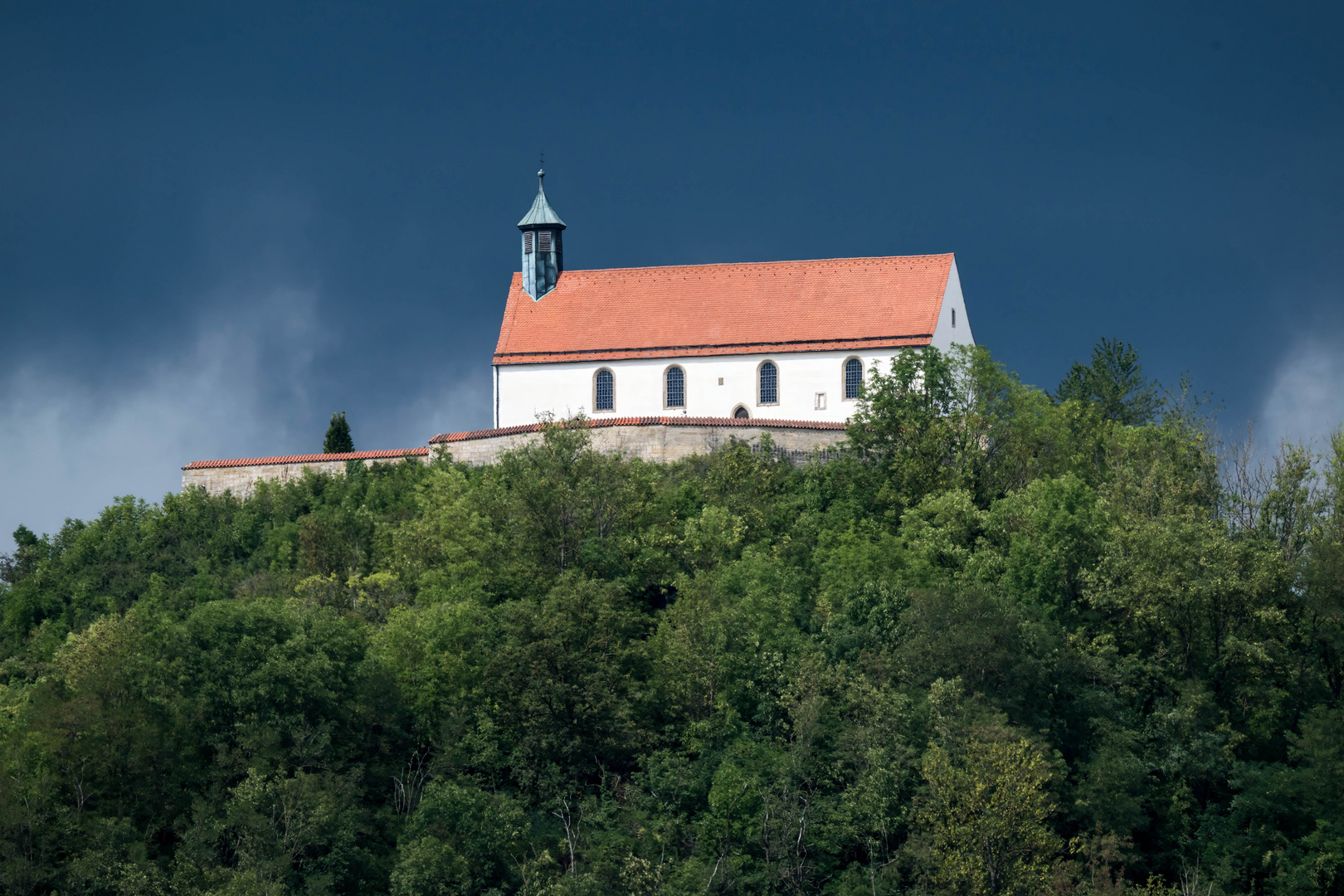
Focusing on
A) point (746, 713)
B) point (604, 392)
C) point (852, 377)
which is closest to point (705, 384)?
point (604, 392)

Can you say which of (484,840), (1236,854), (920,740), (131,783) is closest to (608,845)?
(484,840)

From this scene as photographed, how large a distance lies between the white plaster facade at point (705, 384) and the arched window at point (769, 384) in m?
0.13

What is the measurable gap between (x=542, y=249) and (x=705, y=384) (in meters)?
10.7

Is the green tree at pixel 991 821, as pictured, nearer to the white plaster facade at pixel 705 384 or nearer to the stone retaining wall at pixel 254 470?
the white plaster facade at pixel 705 384

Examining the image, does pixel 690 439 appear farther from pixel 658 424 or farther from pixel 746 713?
pixel 746 713

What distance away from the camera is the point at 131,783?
142 ft

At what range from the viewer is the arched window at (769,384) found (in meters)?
65.8

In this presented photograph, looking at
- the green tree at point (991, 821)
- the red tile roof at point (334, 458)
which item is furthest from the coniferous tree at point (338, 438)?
the green tree at point (991, 821)

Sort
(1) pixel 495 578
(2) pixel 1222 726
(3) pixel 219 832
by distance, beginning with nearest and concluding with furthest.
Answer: (3) pixel 219 832 < (2) pixel 1222 726 < (1) pixel 495 578

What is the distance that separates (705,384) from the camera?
2623 inches

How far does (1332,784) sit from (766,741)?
12945 mm

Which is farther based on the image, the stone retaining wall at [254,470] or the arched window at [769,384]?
the arched window at [769,384]

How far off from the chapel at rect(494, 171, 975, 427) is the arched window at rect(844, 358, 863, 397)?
0.19 feet

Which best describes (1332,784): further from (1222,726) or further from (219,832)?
(219,832)
